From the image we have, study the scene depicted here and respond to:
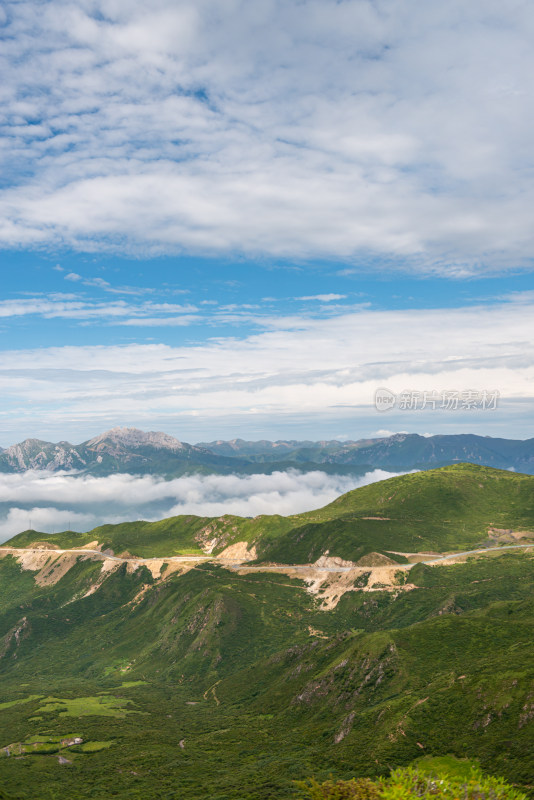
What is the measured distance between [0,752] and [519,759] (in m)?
160

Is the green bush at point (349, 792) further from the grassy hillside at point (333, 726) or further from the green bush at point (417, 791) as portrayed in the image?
the grassy hillside at point (333, 726)

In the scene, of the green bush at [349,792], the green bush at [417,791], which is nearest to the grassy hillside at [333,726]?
the green bush at [417,791]

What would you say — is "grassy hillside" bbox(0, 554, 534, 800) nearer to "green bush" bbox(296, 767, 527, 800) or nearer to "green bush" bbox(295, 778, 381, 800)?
"green bush" bbox(296, 767, 527, 800)

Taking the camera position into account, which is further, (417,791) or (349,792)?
(349,792)

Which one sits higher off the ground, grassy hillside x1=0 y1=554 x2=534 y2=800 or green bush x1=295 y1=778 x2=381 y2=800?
green bush x1=295 y1=778 x2=381 y2=800

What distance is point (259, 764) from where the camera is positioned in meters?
131

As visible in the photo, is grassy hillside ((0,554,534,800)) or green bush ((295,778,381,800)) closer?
green bush ((295,778,381,800))

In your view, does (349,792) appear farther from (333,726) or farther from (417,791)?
(333,726)

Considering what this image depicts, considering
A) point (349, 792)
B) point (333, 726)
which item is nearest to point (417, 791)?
point (349, 792)

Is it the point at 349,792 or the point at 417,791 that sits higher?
the point at 417,791

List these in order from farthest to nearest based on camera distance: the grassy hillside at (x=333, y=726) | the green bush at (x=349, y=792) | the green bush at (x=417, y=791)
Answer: the grassy hillside at (x=333, y=726), the green bush at (x=349, y=792), the green bush at (x=417, y=791)

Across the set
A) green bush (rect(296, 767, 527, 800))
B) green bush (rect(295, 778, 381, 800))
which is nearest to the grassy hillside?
green bush (rect(296, 767, 527, 800))

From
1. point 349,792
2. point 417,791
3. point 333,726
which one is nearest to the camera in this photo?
point 417,791

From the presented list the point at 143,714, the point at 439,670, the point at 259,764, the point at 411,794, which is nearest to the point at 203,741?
the point at 259,764
